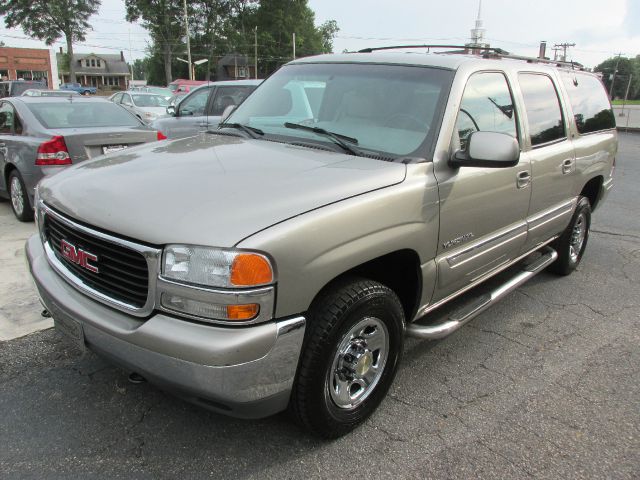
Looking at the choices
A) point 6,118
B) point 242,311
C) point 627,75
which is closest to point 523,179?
point 242,311

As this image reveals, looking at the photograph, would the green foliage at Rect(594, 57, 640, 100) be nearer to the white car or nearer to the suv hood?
the white car

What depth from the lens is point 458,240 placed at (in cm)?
294

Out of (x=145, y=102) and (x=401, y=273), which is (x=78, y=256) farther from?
(x=145, y=102)

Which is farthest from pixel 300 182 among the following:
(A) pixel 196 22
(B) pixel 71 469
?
(A) pixel 196 22

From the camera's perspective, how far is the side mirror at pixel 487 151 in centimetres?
267

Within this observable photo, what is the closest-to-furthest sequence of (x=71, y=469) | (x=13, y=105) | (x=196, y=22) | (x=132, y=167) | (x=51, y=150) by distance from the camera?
(x=71, y=469), (x=132, y=167), (x=51, y=150), (x=13, y=105), (x=196, y=22)

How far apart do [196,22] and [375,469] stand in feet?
234

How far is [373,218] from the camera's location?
236cm

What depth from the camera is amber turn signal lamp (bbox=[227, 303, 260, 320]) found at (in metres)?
1.95

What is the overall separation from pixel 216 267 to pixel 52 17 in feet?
227

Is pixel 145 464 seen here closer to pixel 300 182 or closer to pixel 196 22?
A: pixel 300 182

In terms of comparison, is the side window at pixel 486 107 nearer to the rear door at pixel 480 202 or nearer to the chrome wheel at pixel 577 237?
the rear door at pixel 480 202

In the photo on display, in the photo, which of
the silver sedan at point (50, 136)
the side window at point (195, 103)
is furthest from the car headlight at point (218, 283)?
the side window at point (195, 103)

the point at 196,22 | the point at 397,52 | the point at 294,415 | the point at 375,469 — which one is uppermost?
the point at 196,22
